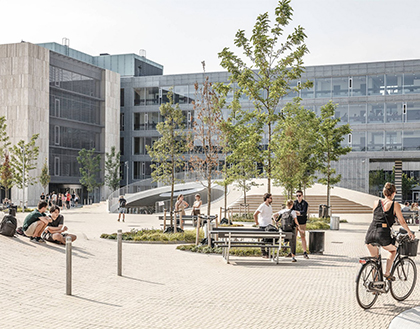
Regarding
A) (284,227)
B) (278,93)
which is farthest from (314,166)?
(284,227)

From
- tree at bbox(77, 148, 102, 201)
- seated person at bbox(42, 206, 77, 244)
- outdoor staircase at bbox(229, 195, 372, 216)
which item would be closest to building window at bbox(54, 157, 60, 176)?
tree at bbox(77, 148, 102, 201)

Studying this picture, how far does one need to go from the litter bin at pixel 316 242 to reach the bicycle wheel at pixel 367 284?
24.3 feet

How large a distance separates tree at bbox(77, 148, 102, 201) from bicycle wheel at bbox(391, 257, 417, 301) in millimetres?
58888

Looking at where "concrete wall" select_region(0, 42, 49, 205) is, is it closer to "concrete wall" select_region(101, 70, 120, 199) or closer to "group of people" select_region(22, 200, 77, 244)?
"concrete wall" select_region(101, 70, 120, 199)

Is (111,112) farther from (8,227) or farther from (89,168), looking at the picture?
(8,227)

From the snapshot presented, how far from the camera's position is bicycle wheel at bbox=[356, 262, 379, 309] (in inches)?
326

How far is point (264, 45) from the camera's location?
19625 millimetres

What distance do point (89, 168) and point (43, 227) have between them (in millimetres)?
52831

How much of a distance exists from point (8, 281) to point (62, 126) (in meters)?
58.3

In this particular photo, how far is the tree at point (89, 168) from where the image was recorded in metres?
66.6

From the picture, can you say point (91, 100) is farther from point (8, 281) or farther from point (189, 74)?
point (8, 281)

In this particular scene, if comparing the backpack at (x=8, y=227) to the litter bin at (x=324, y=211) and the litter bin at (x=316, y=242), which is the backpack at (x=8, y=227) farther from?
the litter bin at (x=324, y=211)

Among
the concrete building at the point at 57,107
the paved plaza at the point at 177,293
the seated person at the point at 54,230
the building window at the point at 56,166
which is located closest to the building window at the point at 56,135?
the concrete building at the point at 57,107

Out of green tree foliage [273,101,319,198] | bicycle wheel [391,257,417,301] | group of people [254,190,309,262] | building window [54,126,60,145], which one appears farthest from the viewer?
building window [54,126,60,145]
